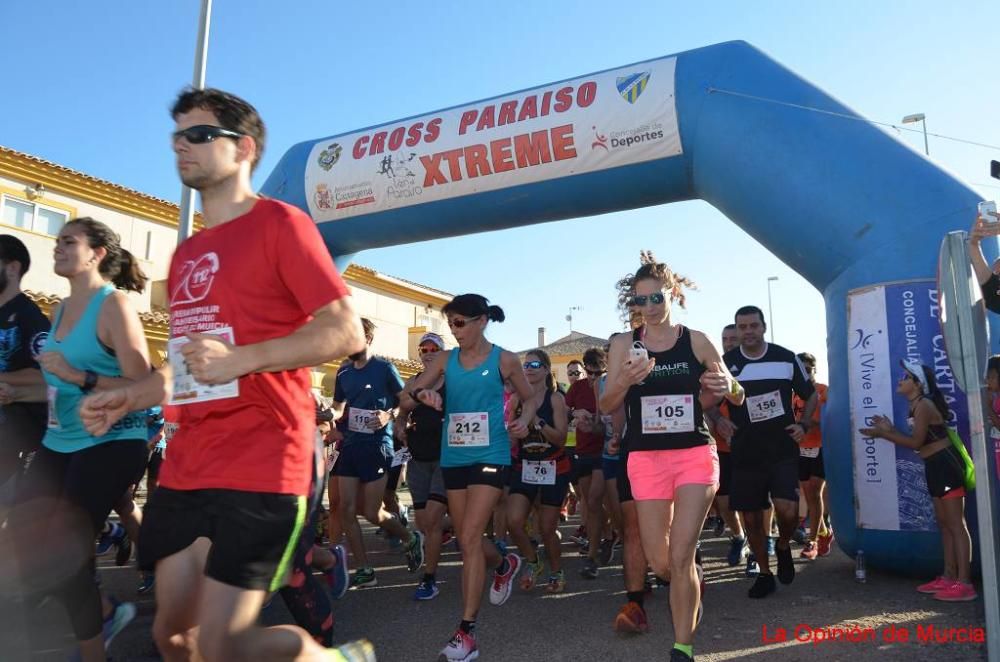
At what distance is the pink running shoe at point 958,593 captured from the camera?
5105 millimetres

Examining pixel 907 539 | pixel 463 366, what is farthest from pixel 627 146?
pixel 907 539

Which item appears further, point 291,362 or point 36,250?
point 36,250

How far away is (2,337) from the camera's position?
4.05 metres

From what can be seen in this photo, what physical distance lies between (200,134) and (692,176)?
5.75m

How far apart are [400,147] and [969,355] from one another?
248 inches

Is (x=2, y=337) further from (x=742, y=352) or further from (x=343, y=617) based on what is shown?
(x=742, y=352)

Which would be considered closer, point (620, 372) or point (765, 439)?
point (620, 372)

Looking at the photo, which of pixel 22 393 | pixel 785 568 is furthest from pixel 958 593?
pixel 22 393

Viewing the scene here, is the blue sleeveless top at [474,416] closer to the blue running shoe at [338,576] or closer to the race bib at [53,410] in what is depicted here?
the blue running shoe at [338,576]

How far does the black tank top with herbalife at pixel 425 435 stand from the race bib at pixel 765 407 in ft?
7.92

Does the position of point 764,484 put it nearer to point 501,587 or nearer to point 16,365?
point 501,587

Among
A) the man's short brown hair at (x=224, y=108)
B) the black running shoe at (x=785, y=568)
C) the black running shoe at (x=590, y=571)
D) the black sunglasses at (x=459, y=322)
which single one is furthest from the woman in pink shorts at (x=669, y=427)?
the black running shoe at (x=590, y=571)

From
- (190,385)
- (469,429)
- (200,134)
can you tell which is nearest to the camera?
(190,385)

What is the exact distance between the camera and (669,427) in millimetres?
4086
